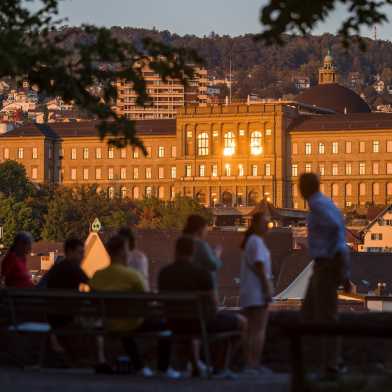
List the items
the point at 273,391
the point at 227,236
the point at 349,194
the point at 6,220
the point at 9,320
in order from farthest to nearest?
the point at 349,194
the point at 6,220
the point at 227,236
the point at 9,320
the point at 273,391

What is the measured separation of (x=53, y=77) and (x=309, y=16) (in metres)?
2.33

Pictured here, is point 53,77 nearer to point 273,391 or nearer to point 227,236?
point 273,391

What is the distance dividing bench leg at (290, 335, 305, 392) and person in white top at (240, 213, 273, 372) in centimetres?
277

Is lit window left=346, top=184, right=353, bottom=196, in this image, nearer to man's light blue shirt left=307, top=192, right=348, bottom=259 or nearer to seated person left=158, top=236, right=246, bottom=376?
man's light blue shirt left=307, top=192, right=348, bottom=259

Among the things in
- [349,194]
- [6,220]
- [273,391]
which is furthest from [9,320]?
[349,194]

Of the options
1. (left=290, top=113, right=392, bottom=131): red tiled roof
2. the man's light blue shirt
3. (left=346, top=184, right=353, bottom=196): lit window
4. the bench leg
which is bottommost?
the bench leg

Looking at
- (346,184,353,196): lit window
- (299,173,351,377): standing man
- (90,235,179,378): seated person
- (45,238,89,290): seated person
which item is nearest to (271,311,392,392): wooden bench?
(299,173,351,377): standing man

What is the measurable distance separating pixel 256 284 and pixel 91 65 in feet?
8.17

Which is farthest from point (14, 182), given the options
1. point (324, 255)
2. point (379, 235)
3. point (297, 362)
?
point (297, 362)

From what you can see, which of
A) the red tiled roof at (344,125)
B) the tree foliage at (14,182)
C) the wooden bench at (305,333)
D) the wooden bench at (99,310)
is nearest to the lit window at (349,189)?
the red tiled roof at (344,125)

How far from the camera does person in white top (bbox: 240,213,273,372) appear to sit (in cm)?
1894

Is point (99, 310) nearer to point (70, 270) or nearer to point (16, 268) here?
point (70, 270)

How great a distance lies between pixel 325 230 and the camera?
62.6 feet

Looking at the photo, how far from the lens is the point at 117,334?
18844 millimetres
